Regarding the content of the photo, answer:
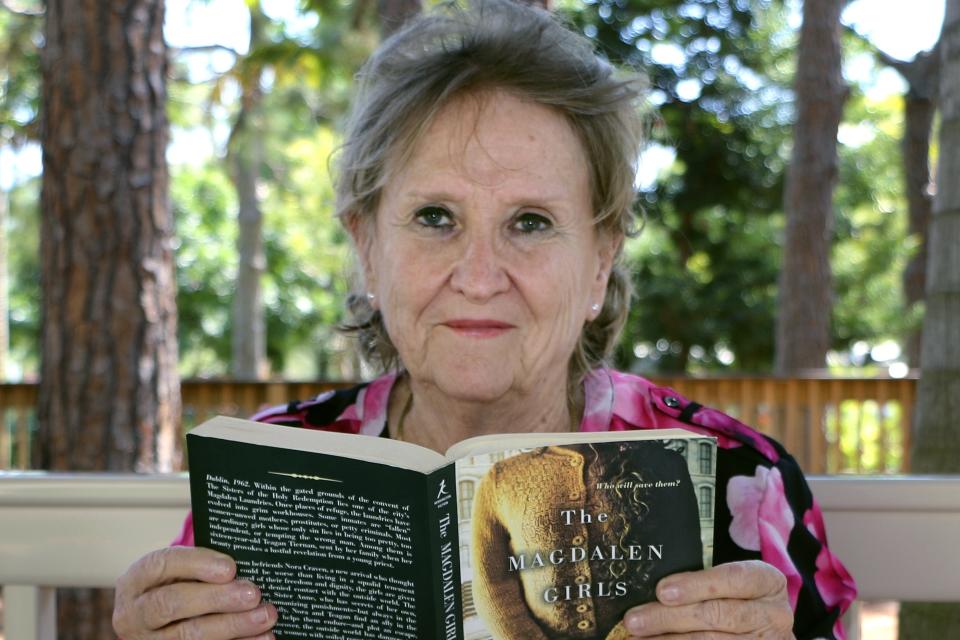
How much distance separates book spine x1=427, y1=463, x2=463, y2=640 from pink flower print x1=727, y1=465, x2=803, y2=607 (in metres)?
0.66

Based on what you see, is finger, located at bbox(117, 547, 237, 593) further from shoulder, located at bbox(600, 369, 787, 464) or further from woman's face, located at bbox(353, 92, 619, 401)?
shoulder, located at bbox(600, 369, 787, 464)

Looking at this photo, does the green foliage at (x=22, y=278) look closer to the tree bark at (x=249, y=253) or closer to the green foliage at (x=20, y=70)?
the tree bark at (x=249, y=253)

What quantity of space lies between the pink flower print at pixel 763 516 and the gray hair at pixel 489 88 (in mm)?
548

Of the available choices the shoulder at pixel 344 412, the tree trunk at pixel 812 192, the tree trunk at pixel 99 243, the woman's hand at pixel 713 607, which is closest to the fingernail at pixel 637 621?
the woman's hand at pixel 713 607

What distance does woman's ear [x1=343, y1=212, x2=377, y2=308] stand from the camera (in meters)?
2.02

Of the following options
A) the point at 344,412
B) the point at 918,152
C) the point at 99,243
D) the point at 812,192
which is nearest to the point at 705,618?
the point at 344,412

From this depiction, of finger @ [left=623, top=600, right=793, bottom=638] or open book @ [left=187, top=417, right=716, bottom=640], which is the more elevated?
open book @ [left=187, top=417, right=716, bottom=640]

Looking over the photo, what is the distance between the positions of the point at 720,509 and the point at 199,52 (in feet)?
50.9

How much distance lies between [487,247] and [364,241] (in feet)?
1.22

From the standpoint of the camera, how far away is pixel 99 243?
11.4ft

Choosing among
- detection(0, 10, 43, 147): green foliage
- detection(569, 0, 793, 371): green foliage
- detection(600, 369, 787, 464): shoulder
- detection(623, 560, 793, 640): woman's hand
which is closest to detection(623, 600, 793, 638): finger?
detection(623, 560, 793, 640): woman's hand

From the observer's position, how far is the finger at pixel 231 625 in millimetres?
1458

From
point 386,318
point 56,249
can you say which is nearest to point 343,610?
point 386,318

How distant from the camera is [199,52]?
15891mm
